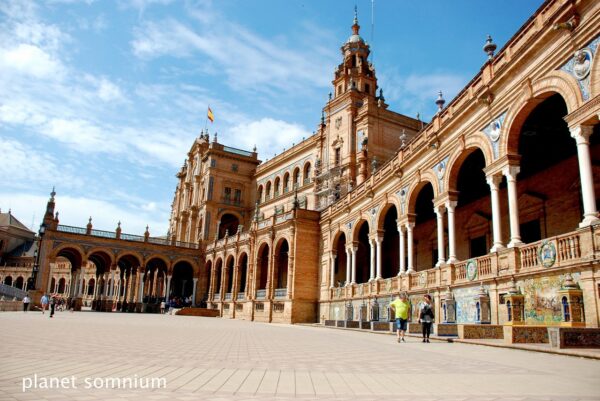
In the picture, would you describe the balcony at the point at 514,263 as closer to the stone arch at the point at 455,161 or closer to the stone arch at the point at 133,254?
the stone arch at the point at 455,161

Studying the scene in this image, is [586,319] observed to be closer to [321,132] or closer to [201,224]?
[321,132]

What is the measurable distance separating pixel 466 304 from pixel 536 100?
281 inches

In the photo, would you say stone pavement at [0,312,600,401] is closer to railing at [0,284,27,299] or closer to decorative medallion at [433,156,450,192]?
decorative medallion at [433,156,450,192]

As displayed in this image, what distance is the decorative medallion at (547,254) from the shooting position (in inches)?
460

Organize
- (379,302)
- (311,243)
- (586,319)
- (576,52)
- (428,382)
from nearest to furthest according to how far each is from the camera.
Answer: (428,382), (586,319), (576,52), (379,302), (311,243)

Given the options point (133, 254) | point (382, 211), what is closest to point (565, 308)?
point (382, 211)

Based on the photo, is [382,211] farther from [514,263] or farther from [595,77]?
[595,77]

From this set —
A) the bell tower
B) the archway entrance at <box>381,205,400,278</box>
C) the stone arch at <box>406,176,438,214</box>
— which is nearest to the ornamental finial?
the stone arch at <box>406,176,438,214</box>

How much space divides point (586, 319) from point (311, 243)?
2432 centimetres

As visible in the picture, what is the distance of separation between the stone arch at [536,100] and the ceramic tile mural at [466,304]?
16.0 feet

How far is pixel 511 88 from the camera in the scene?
14.3m

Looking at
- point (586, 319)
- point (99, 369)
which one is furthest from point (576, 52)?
point (99, 369)

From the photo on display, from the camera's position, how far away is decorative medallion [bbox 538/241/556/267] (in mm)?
11680

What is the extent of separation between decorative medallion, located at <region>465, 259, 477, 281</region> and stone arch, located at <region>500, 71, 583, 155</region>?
3.91 m
